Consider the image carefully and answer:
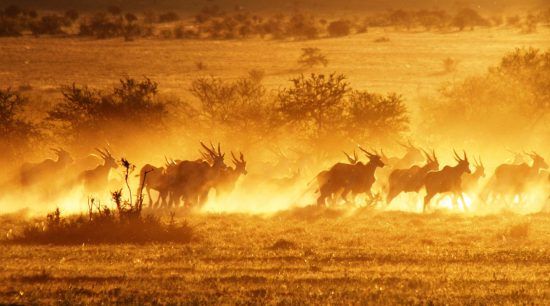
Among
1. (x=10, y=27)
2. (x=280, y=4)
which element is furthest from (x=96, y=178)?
(x=280, y=4)

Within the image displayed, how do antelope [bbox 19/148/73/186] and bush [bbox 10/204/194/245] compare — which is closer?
bush [bbox 10/204/194/245]

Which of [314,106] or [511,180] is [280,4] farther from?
[511,180]

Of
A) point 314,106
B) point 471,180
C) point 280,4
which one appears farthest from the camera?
point 280,4

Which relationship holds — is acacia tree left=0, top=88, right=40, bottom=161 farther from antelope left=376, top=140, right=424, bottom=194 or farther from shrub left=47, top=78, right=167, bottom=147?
antelope left=376, top=140, right=424, bottom=194

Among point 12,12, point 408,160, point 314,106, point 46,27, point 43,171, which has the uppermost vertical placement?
point 12,12

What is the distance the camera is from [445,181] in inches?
1091

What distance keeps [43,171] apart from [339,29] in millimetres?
73787

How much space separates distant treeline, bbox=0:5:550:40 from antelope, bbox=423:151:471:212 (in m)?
69.7

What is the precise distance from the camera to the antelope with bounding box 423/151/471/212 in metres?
27.5

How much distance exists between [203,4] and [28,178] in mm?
104840

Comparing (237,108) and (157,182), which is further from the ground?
(237,108)

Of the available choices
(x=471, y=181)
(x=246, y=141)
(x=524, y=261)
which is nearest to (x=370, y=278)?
(x=524, y=261)

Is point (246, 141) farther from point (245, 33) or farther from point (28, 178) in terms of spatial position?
point (245, 33)

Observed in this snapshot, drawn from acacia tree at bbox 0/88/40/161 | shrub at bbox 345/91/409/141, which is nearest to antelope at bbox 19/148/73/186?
acacia tree at bbox 0/88/40/161
